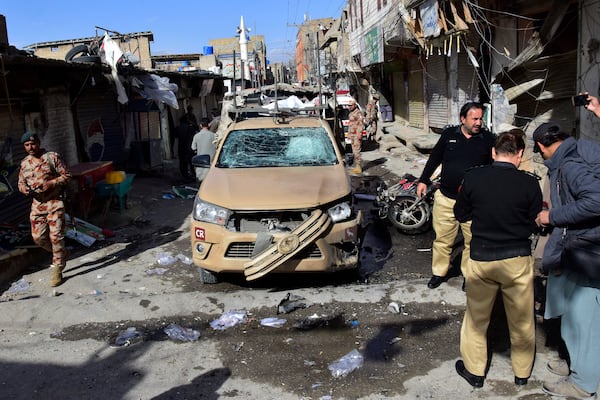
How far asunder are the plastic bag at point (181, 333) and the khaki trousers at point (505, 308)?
2.31 m

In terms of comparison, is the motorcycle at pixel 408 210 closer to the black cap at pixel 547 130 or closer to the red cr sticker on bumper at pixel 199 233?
the red cr sticker on bumper at pixel 199 233

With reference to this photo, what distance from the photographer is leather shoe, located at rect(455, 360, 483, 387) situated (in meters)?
3.48

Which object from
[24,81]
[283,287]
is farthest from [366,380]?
[24,81]

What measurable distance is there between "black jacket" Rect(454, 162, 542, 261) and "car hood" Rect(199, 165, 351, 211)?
218 centimetres

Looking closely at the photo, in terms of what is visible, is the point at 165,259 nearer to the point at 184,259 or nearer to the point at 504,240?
the point at 184,259

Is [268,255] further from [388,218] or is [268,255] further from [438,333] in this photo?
[388,218]

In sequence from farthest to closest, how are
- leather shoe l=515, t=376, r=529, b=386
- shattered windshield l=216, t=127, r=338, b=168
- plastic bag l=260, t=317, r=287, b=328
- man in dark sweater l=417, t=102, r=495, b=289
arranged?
shattered windshield l=216, t=127, r=338, b=168 → man in dark sweater l=417, t=102, r=495, b=289 → plastic bag l=260, t=317, r=287, b=328 → leather shoe l=515, t=376, r=529, b=386

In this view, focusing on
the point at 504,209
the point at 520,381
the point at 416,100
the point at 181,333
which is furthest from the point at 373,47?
the point at 520,381

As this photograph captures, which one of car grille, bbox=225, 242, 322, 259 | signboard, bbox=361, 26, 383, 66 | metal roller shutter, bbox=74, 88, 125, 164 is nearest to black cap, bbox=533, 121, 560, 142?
car grille, bbox=225, 242, 322, 259

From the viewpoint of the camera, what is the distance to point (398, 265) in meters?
6.56

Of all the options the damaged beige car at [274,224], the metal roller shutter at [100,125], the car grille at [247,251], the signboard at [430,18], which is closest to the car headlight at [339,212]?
the damaged beige car at [274,224]

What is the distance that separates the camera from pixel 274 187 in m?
5.52

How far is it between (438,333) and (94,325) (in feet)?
10.6

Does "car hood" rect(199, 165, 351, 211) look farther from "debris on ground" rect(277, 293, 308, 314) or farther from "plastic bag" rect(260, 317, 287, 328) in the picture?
"plastic bag" rect(260, 317, 287, 328)
